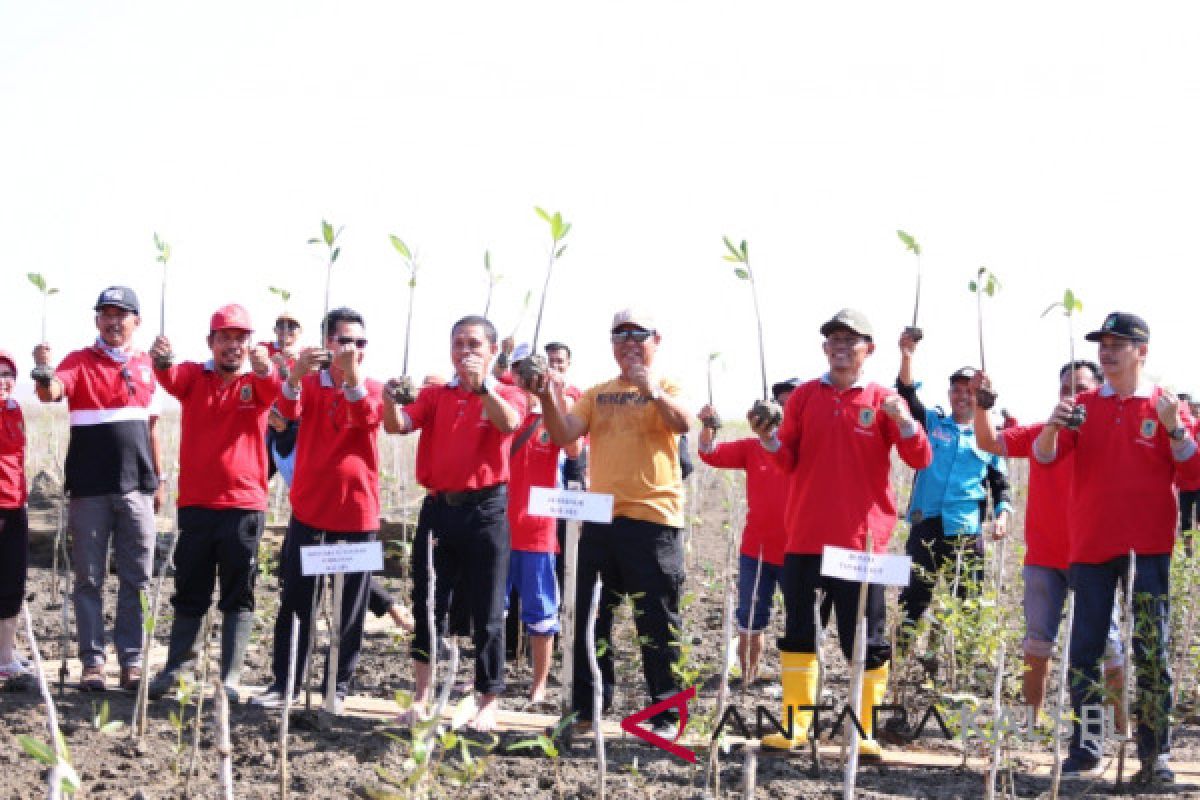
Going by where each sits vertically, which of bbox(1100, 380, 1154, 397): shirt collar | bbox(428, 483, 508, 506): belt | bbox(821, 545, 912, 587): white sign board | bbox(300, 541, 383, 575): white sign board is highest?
bbox(1100, 380, 1154, 397): shirt collar

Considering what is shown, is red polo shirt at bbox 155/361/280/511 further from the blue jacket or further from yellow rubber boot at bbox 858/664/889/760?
the blue jacket

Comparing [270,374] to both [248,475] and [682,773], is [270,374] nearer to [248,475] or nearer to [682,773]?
[248,475]

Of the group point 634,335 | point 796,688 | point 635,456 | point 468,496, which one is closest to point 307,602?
point 468,496

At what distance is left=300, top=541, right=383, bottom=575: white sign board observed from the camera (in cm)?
466

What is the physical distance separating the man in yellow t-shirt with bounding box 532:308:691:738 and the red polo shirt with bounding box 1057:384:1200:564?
5.75 ft

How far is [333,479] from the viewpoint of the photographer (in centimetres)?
539

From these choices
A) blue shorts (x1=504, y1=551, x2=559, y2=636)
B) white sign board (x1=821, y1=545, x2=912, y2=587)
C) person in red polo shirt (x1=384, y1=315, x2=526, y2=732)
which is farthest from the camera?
blue shorts (x1=504, y1=551, x2=559, y2=636)

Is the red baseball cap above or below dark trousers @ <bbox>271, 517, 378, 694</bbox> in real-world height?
above

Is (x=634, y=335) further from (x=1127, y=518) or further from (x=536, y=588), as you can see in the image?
(x=1127, y=518)

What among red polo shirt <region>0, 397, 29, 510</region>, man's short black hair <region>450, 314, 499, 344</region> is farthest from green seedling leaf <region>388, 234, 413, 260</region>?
red polo shirt <region>0, 397, 29, 510</region>

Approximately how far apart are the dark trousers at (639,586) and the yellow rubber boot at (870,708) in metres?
0.84

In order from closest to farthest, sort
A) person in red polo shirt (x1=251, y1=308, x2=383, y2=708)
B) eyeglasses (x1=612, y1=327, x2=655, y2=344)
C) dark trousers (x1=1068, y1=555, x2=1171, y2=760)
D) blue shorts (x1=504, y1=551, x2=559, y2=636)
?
dark trousers (x1=1068, y1=555, x2=1171, y2=760), eyeglasses (x1=612, y1=327, x2=655, y2=344), person in red polo shirt (x1=251, y1=308, x2=383, y2=708), blue shorts (x1=504, y1=551, x2=559, y2=636)

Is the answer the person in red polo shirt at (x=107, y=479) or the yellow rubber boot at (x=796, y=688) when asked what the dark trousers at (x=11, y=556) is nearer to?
the person in red polo shirt at (x=107, y=479)

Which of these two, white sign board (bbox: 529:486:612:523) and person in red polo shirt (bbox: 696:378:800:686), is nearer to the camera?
white sign board (bbox: 529:486:612:523)
